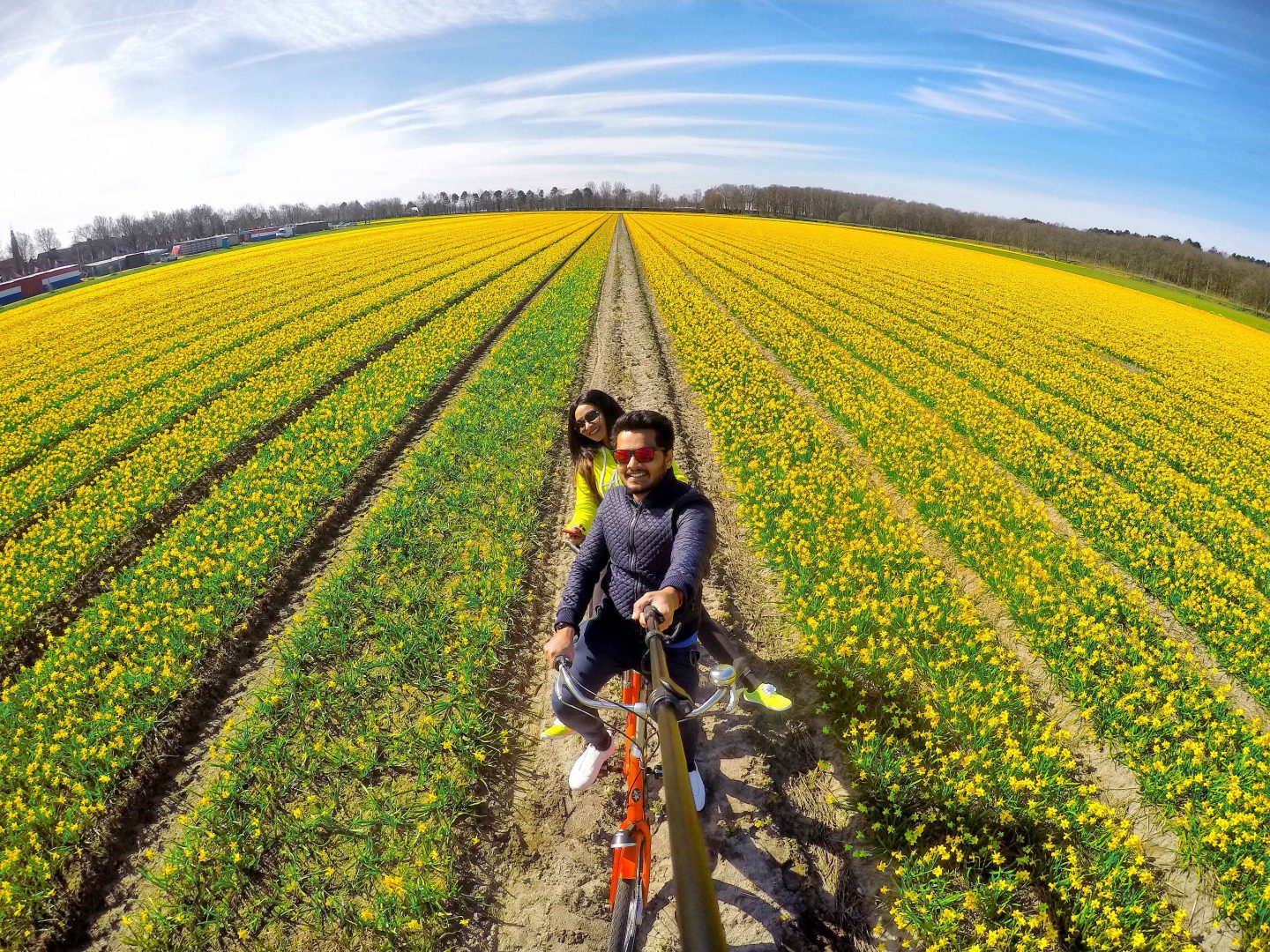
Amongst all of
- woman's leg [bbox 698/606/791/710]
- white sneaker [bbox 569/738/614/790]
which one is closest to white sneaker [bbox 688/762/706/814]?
white sneaker [bbox 569/738/614/790]

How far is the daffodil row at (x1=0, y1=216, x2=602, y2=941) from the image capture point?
410 cm

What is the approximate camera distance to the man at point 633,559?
3.28m

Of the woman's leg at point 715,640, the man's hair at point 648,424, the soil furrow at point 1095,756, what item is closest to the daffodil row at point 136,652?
the woman's leg at point 715,640

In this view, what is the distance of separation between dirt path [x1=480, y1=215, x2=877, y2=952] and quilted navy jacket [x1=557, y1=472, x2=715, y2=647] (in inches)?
63.0

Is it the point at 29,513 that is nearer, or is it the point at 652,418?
the point at 652,418

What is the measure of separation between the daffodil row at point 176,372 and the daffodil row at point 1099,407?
20555mm

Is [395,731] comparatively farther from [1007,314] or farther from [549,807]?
[1007,314]

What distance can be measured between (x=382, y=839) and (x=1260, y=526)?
46.1ft

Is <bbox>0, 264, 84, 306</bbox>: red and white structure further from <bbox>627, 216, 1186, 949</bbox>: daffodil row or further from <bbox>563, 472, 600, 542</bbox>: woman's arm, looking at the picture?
<bbox>627, 216, 1186, 949</bbox>: daffodil row

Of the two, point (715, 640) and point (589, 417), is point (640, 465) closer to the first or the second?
point (715, 640)

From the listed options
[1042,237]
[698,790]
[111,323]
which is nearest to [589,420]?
[698,790]

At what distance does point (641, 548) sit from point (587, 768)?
1.90 metres

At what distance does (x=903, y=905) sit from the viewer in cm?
338

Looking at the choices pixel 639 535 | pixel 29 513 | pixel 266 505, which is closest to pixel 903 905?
pixel 639 535
